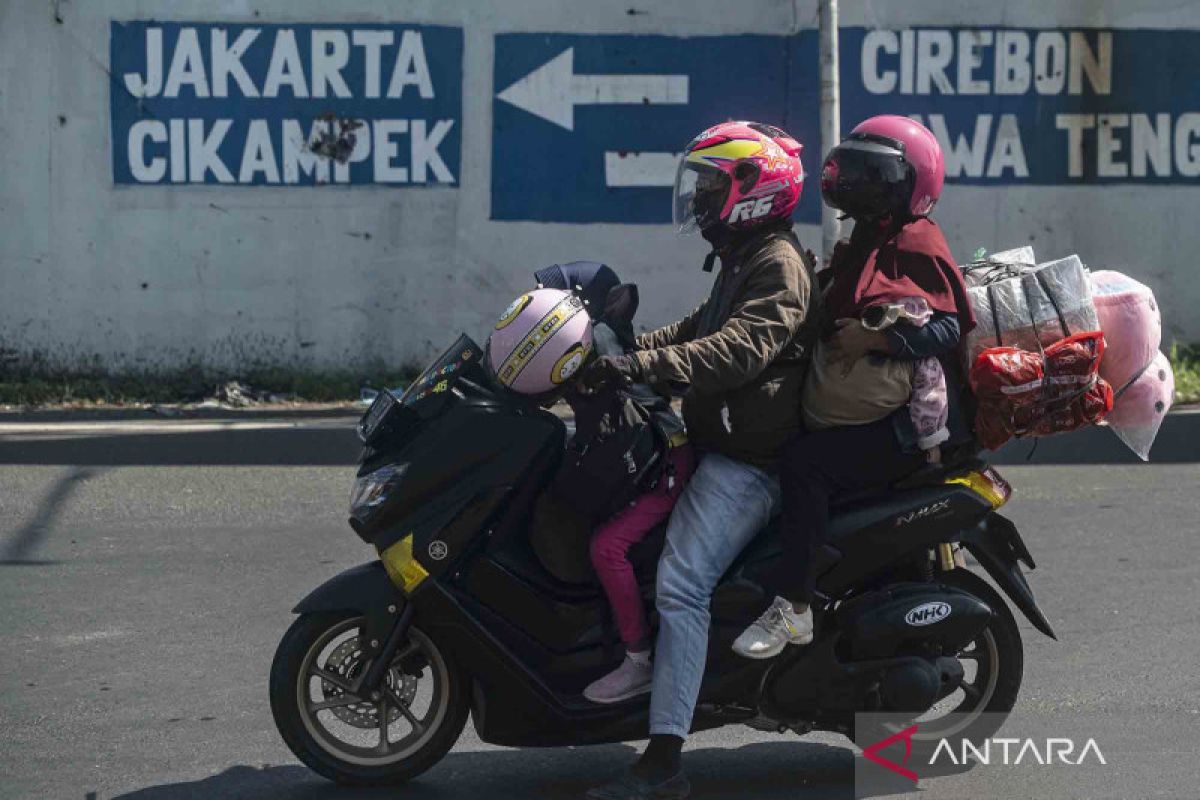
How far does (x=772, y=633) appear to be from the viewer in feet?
14.5

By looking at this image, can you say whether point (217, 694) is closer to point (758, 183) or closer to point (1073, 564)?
point (758, 183)

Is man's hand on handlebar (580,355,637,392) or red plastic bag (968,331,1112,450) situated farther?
red plastic bag (968,331,1112,450)

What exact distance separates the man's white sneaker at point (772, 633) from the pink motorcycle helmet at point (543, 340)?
2.61ft

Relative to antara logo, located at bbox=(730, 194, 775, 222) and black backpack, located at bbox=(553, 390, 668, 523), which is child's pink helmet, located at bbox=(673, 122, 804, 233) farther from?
black backpack, located at bbox=(553, 390, 668, 523)

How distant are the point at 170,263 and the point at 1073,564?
6472mm

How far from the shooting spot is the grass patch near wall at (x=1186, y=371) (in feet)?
34.3

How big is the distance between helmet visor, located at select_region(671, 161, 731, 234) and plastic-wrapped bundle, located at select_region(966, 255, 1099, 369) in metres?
0.69

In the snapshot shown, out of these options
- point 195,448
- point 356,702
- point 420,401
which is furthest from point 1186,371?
point 356,702

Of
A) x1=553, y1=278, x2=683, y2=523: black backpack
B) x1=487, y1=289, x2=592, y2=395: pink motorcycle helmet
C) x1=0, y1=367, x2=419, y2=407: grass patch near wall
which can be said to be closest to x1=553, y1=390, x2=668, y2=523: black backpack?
x1=553, y1=278, x2=683, y2=523: black backpack

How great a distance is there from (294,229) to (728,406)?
23.8 feet

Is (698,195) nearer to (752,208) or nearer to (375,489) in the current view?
(752,208)

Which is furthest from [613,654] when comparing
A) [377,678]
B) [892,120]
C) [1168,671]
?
[1168,671]

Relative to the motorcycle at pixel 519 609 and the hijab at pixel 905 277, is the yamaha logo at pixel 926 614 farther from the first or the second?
the hijab at pixel 905 277

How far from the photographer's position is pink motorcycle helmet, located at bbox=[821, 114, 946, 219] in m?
4.41
